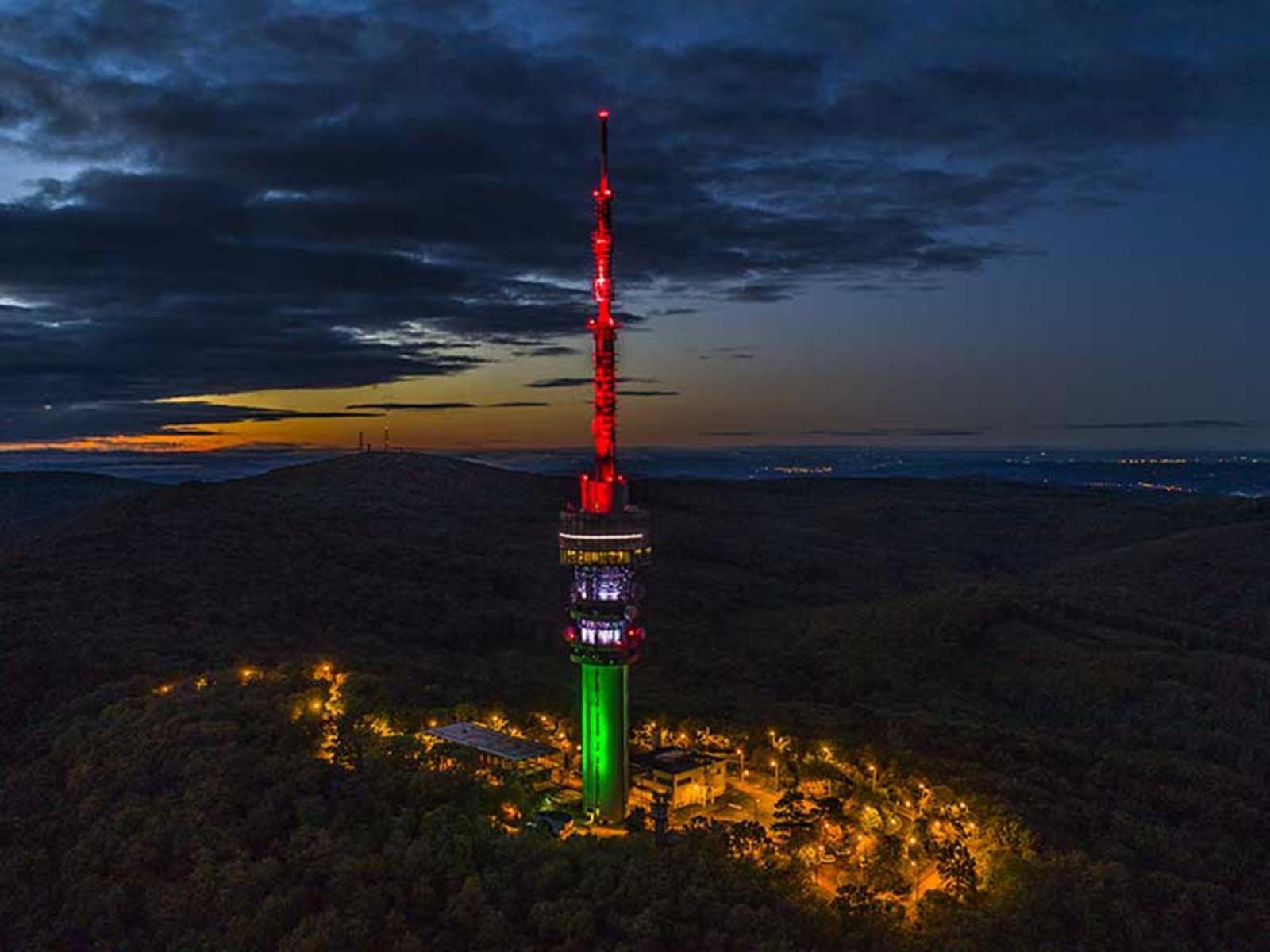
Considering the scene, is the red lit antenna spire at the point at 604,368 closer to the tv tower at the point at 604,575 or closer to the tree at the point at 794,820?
the tv tower at the point at 604,575

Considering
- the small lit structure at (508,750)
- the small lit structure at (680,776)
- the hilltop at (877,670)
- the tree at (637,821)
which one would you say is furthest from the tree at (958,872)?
the small lit structure at (508,750)

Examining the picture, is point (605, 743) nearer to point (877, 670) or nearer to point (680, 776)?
point (680, 776)

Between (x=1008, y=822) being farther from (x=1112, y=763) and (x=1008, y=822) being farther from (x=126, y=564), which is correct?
(x=126, y=564)

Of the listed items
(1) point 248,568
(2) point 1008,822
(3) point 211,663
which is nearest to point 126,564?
(1) point 248,568

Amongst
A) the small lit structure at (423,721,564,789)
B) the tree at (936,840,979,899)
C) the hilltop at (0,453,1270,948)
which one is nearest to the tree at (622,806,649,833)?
the small lit structure at (423,721,564,789)

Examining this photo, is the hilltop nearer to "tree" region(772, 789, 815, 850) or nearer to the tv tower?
"tree" region(772, 789, 815, 850)

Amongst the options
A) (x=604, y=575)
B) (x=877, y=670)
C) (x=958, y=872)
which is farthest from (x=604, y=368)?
(x=877, y=670)
